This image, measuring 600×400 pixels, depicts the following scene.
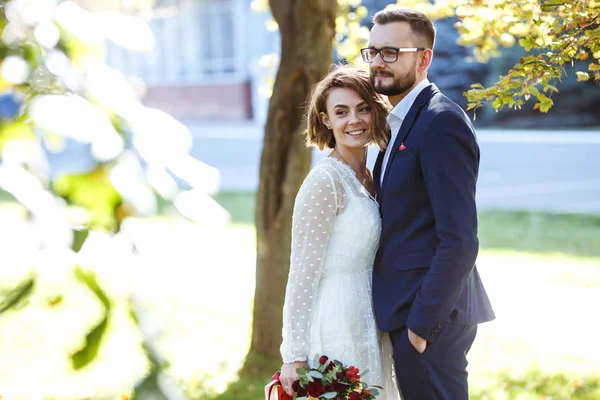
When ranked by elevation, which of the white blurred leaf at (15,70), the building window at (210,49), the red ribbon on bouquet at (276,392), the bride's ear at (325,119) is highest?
the white blurred leaf at (15,70)

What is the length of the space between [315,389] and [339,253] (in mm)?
532

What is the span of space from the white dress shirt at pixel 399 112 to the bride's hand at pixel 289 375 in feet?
2.55

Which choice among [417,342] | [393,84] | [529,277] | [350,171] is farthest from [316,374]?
[529,277]

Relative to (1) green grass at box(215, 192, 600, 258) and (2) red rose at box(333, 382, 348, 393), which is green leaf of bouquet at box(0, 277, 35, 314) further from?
(1) green grass at box(215, 192, 600, 258)

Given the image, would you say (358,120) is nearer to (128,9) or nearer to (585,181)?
(128,9)

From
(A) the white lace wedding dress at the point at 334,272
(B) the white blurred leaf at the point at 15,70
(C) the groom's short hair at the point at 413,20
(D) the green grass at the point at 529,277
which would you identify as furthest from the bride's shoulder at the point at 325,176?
(B) the white blurred leaf at the point at 15,70

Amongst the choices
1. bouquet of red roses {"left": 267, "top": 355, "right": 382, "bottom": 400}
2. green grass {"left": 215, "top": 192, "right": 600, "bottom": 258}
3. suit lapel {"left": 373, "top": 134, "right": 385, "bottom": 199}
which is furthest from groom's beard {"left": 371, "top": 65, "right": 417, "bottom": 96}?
green grass {"left": 215, "top": 192, "right": 600, "bottom": 258}

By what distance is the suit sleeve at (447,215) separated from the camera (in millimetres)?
2721

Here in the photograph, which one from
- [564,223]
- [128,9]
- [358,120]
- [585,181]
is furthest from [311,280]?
[585,181]

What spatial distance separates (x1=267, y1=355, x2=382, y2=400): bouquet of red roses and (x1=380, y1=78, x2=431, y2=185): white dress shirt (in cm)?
73

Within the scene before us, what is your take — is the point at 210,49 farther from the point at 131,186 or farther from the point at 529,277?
the point at 131,186

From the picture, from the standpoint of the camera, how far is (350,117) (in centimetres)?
308

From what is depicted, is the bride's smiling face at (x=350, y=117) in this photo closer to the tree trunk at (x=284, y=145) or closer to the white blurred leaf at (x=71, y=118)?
the tree trunk at (x=284, y=145)

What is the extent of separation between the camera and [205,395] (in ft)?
18.2
